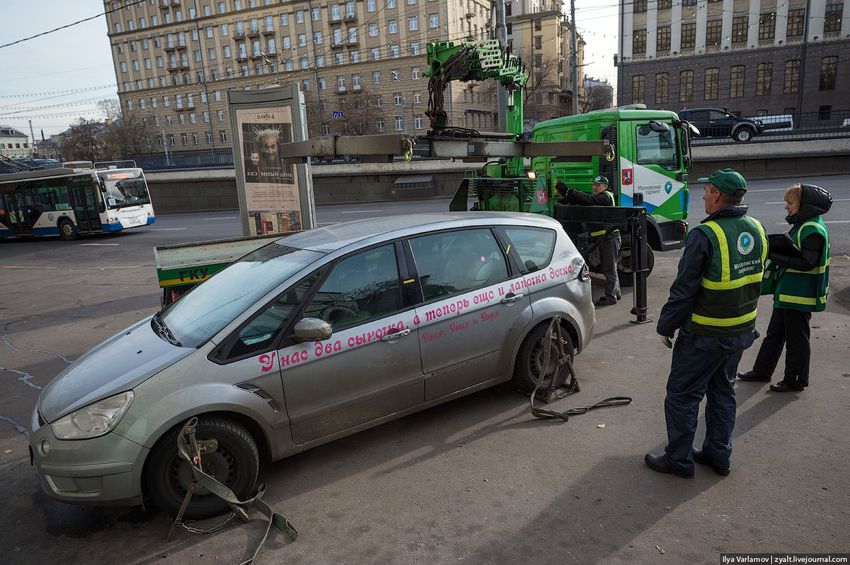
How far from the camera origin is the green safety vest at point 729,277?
3301 millimetres

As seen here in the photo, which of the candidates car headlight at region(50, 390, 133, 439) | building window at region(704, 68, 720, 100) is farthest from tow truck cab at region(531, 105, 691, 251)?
building window at region(704, 68, 720, 100)

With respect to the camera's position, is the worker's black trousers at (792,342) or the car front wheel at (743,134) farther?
the car front wheel at (743,134)

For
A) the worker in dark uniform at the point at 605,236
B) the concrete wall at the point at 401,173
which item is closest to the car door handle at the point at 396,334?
the worker in dark uniform at the point at 605,236

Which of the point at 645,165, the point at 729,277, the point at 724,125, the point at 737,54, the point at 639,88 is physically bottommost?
the point at 729,277

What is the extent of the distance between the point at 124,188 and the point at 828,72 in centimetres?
5225

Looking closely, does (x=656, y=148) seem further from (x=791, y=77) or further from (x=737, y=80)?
(x=791, y=77)

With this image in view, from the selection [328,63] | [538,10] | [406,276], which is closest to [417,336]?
[406,276]

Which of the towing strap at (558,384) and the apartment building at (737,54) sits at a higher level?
the apartment building at (737,54)

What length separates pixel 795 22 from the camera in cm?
4578

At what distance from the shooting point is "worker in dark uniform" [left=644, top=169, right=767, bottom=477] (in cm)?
331

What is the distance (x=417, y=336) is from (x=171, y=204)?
31.1m

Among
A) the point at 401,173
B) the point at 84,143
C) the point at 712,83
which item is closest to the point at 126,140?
the point at 84,143

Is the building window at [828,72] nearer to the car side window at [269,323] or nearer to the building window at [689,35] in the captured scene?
the building window at [689,35]

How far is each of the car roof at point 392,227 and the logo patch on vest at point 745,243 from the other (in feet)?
6.35
